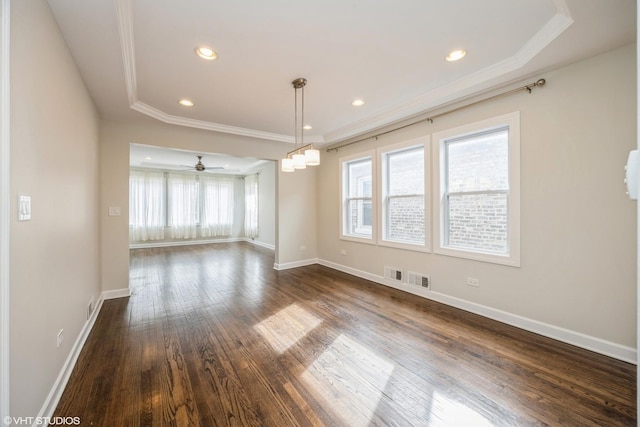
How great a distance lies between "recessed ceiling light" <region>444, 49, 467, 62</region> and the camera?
238cm

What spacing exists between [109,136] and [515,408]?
17.7 ft

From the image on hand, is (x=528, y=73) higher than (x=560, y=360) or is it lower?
higher

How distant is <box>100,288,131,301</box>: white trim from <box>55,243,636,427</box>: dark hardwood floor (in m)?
0.17

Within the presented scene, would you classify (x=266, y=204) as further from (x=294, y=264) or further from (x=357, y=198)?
(x=357, y=198)

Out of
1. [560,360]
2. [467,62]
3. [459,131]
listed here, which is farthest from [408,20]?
[560,360]

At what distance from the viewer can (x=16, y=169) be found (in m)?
1.28

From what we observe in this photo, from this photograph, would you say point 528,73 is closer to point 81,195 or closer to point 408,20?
point 408,20

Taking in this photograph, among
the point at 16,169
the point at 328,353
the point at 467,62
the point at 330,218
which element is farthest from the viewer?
the point at 330,218

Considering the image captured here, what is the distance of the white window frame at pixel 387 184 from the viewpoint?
364 cm

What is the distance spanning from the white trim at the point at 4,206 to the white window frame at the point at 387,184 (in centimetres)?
384

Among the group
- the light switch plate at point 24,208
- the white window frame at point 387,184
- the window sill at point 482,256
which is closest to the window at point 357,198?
the white window frame at point 387,184

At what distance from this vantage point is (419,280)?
3758 millimetres

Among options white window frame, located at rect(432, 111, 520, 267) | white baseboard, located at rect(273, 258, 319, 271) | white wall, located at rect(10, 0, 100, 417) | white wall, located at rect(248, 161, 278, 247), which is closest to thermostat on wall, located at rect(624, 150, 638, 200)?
white window frame, located at rect(432, 111, 520, 267)

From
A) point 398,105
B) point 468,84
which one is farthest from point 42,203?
point 468,84
